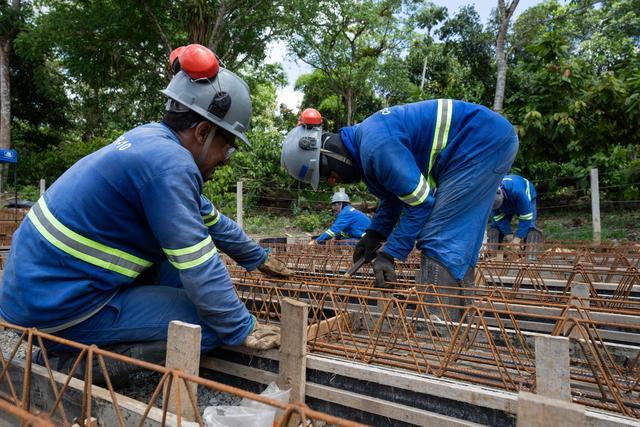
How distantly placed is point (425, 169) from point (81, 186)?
2.27 m

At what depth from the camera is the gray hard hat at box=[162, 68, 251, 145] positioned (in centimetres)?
232

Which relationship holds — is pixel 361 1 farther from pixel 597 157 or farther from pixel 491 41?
pixel 597 157

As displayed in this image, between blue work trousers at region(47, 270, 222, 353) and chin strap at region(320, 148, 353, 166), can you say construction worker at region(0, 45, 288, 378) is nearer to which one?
blue work trousers at region(47, 270, 222, 353)

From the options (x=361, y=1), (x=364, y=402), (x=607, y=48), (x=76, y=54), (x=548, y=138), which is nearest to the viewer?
(x=364, y=402)

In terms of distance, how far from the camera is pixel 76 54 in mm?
14453

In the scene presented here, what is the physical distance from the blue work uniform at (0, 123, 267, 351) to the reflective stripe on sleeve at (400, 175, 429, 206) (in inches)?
57.0

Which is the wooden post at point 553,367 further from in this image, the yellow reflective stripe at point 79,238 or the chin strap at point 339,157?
the chin strap at point 339,157

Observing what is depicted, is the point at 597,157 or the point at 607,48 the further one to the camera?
the point at 607,48

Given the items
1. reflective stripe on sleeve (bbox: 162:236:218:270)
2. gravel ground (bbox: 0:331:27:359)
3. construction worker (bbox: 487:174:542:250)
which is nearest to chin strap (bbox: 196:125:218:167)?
reflective stripe on sleeve (bbox: 162:236:218:270)

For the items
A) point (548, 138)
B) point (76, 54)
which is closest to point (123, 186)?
point (548, 138)

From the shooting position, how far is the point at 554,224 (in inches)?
588

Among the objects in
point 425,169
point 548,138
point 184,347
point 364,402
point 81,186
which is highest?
point 548,138

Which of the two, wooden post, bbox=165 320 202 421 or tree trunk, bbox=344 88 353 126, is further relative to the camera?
tree trunk, bbox=344 88 353 126

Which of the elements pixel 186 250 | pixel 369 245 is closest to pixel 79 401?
pixel 186 250
